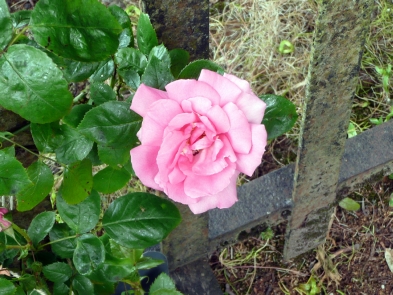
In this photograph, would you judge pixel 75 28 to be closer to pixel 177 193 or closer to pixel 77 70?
pixel 77 70

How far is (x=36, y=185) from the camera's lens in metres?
0.73

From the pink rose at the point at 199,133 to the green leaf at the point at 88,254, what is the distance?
0.28 metres

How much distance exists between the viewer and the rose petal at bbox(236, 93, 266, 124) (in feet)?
1.83

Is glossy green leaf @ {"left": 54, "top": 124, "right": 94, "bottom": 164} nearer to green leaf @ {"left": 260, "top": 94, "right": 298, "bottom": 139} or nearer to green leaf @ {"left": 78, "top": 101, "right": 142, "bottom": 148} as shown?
green leaf @ {"left": 78, "top": 101, "right": 142, "bottom": 148}

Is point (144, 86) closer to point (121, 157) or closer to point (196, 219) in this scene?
point (121, 157)

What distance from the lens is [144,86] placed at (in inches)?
22.1

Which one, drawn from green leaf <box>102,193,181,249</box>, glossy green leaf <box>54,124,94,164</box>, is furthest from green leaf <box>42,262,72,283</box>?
glossy green leaf <box>54,124,94,164</box>

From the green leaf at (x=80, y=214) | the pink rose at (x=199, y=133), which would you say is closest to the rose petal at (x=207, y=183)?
the pink rose at (x=199, y=133)

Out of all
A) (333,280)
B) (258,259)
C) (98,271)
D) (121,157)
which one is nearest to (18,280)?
(98,271)

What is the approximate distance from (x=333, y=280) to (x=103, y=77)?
49.7 inches

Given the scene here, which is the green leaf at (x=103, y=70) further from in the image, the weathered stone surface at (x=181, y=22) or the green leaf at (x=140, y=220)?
the green leaf at (x=140, y=220)

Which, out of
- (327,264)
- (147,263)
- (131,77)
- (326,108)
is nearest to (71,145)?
(131,77)

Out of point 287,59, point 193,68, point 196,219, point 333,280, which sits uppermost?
point 193,68

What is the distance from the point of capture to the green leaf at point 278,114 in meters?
0.67
